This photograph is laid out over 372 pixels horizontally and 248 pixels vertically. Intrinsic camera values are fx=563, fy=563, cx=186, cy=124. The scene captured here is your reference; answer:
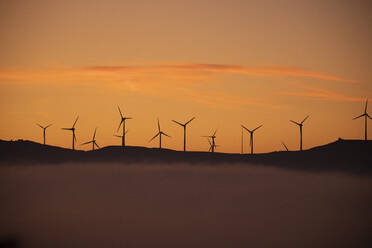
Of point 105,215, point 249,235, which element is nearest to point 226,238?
point 249,235

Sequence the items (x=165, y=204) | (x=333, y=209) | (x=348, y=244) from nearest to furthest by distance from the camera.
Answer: (x=348, y=244) < (x=333, y=209) < (x=165, y=204)

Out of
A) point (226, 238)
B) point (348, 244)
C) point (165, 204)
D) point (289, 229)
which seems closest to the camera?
point (348, 244)

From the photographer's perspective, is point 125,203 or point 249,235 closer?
point 249,235

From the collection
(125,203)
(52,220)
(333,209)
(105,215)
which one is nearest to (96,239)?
(52,220)

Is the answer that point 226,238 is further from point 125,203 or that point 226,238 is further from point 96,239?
point 125,203

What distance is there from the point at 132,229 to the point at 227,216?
38.9m

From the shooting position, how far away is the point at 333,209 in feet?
557

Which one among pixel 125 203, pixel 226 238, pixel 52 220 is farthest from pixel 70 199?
pixel 226 238

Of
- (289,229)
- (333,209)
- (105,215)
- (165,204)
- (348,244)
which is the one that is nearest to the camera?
(348,244)

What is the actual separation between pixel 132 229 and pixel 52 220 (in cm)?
2283

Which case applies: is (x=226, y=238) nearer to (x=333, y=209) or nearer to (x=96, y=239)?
(x=96, y=239)

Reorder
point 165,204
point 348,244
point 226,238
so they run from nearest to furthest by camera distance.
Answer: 1. point 348,244
2. point 226,238
3. point 165,204

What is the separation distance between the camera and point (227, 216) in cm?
16162

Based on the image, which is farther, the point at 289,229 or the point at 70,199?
the point at 70,199
